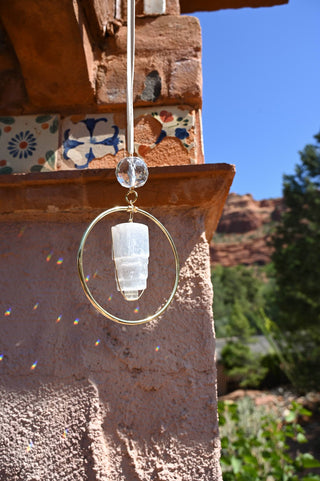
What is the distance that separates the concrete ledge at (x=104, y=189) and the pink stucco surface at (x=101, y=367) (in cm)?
5

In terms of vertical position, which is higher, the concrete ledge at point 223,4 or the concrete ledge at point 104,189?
the concrete ledge at point 223,4

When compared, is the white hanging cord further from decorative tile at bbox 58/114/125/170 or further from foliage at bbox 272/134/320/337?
foliage at bbox 272/134/320/337

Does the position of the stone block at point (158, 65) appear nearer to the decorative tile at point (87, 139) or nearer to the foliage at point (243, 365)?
the decorative tile at point (87, 139)

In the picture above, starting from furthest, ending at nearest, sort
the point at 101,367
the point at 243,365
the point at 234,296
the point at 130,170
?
the point at 234,296 → the point at 243,365 → the point at 101,367 → the point at 130,170

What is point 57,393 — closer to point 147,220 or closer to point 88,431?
point 88,431

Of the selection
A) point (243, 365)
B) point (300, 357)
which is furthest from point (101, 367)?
point (243, 365)

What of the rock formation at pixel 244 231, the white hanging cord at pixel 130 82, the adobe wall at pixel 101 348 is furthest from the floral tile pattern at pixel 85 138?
the rock formation at pixel 244 231

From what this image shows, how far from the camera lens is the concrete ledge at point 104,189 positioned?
0.94 metres

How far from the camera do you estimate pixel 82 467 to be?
0.84m

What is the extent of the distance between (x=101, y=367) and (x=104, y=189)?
0.43 meters

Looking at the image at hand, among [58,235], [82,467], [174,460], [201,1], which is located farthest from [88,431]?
[201,1]

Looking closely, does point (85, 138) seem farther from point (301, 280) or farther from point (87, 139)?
point (301, 280)

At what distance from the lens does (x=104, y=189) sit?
0.97 m

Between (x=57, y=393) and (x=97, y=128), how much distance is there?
702 millimetres
